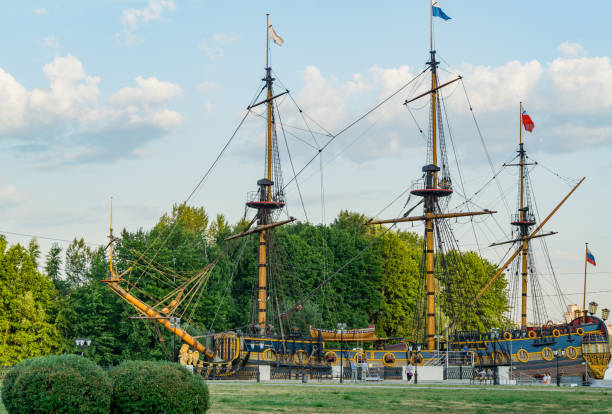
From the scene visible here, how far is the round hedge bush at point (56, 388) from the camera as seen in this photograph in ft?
46.4

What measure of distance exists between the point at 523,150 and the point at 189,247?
3156 cm

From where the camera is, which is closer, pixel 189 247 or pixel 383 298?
pixel 189 247

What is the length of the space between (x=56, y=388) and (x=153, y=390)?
70.0 inches

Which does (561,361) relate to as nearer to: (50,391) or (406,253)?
(406,253)

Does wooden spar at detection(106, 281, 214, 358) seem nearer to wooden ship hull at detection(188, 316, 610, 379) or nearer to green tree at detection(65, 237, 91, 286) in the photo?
wooden ship hull at detection(188, 316, 610, 379)

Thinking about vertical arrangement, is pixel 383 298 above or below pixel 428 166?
below

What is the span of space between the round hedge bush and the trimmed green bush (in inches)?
15.9

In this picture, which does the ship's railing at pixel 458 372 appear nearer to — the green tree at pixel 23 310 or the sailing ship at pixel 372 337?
the sailing ship at pixel 372 337

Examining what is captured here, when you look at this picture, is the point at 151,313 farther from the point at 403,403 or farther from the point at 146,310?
the point at 403,403

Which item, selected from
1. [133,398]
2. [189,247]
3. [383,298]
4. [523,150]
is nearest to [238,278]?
[189,247]

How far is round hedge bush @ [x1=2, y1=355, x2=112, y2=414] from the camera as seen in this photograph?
1414 cm

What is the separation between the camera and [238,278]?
3012 inches

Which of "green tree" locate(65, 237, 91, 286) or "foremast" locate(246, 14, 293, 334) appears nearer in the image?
"foremast" locate(246, 14, 293, 334)

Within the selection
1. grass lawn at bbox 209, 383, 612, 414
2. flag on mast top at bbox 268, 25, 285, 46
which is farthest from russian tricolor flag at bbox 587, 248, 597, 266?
grass lawn at bbox 209, 383, 612, 414
